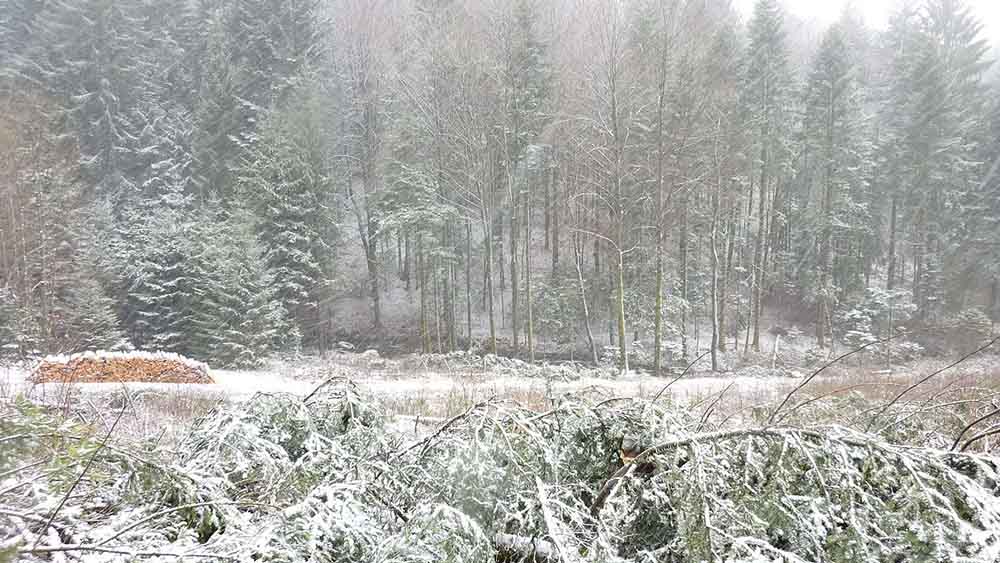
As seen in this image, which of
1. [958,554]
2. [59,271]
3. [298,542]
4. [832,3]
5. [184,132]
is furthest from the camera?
[832,3]

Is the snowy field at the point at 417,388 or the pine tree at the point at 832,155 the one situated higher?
the pine tree at the point at 832,155

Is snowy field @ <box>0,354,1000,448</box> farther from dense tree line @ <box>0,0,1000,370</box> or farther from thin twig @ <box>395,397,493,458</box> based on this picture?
dense tree line @ <box>0,0,1000,370</box>

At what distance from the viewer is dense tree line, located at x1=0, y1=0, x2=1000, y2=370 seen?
19453 mm

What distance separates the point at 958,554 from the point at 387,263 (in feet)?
94.3

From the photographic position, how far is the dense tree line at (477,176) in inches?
766

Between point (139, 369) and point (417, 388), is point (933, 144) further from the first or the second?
point (139, 369)

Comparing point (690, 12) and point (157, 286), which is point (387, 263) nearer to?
point (157, 286)

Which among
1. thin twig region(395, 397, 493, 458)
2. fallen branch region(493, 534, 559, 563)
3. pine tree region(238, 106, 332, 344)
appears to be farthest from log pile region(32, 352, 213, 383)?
fallen branch region(493, 534, 559, 563)

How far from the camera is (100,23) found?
25.8 meters

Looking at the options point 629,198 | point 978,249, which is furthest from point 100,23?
point 978,249

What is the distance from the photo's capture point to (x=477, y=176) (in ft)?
69.6

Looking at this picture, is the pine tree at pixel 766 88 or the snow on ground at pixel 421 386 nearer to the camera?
the snow on ground at pixel 421 386

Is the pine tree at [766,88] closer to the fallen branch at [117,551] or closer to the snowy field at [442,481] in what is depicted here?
the snowy field at [442,481]

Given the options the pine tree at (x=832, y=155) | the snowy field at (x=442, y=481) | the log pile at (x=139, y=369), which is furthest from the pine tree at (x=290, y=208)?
the pine tree at (x=832, y=155)
